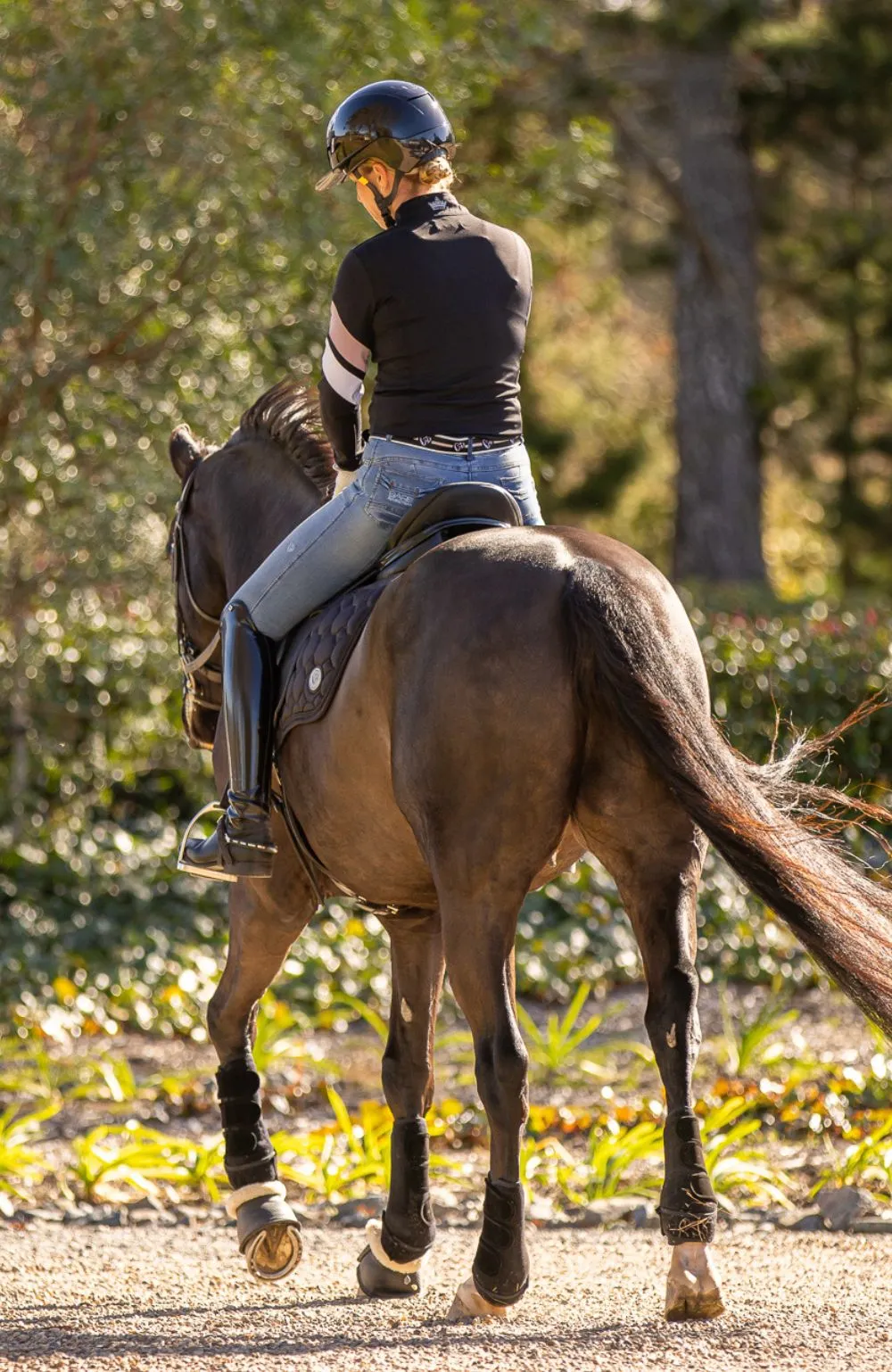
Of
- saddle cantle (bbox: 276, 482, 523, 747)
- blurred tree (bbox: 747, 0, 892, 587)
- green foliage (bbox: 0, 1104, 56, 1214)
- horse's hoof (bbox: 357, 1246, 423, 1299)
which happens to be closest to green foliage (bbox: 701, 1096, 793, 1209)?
horse's hoof (bbox: 357, 1246, 423, 1299)

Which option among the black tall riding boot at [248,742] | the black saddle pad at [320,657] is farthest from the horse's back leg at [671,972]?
the black tall riding boot at [248,742]

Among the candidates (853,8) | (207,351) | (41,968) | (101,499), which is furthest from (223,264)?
(853,8)

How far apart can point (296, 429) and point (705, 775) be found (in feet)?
6.59

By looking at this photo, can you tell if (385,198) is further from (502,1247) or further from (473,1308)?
(473,1308)

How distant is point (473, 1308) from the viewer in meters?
3.89

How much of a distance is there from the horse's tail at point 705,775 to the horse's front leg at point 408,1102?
1036 millimetres

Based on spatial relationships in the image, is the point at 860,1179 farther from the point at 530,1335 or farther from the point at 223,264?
the point at 223,264

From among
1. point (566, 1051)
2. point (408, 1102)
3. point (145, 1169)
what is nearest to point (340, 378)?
point (408, 1102)

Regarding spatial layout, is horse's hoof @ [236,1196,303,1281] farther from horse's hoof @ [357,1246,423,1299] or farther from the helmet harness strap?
the helmet harness strap

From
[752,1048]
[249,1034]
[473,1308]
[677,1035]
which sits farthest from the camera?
[752,1048]

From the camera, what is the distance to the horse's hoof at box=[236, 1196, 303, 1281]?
443cm

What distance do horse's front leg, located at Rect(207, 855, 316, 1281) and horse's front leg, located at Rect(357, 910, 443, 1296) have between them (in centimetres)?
25

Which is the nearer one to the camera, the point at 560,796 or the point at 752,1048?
the point at 560,796

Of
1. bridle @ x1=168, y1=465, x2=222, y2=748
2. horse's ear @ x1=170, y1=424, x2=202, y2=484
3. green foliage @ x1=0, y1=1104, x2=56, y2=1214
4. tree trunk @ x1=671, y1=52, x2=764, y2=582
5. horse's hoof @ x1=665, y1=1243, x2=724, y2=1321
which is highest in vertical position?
horse's ear @ x1=170, y1=424, x2=202, y2=484
